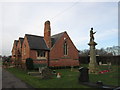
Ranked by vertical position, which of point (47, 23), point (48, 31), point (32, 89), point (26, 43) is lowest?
point (32, 89)

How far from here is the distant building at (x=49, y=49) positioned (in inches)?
1124

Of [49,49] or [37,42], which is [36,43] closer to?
[37,42]

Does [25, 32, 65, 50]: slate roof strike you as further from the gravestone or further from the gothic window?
the gravestone

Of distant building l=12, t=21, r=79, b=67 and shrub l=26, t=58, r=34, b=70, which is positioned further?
distant building l=12, t=21, r=79, b=67

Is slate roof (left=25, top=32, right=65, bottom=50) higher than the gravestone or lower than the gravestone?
higher

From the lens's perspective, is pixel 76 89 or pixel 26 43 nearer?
pixel 76 89

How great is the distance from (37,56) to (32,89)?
62.4 ft

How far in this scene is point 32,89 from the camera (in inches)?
389

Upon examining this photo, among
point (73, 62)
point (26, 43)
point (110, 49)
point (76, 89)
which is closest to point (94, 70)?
point (76, 89)

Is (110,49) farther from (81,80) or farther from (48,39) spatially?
(81,80)

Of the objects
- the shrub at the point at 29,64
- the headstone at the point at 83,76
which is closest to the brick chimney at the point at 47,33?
the shrub at the point at 29,64

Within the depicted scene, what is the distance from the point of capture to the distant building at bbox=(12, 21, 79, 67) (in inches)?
1124

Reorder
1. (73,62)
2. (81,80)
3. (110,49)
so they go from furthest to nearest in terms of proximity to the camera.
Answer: (110,49) → (73,62) → (81,80)

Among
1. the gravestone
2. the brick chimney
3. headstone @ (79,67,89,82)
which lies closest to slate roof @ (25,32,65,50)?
the brick chimney
